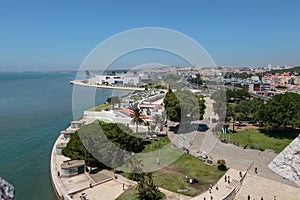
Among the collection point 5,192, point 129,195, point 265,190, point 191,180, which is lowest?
point 265,190

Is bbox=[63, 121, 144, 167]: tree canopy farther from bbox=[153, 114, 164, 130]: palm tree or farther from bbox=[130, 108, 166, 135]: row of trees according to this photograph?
bbox=[153, 114, 164, 130]: palm tree

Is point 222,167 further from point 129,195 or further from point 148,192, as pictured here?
point 129,195

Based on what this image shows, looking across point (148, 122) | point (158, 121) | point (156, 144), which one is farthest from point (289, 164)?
point (148, 122)

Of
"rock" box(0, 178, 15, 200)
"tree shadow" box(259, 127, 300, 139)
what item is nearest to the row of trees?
"tree shadow" box(259, 127, 300, 139)

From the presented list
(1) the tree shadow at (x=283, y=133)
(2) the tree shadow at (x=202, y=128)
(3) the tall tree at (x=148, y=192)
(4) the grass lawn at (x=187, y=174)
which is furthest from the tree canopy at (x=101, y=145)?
(1) the tree shadow at (x=283, y=133)

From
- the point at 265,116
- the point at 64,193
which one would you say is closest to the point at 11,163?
the point at 64,193

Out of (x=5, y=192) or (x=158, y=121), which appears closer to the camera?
(x=5, y=192)

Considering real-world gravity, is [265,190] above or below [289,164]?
below
